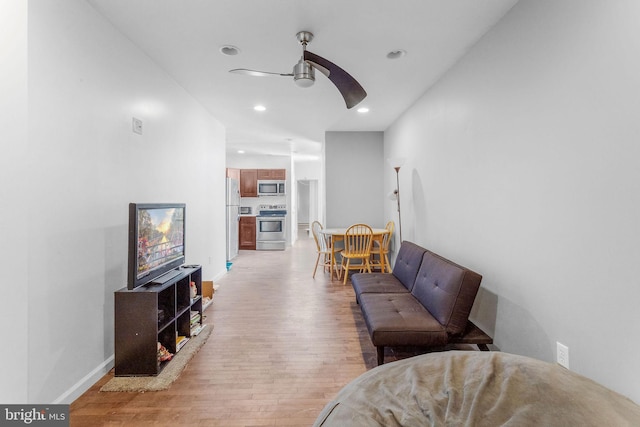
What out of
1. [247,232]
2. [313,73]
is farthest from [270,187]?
[313,73]

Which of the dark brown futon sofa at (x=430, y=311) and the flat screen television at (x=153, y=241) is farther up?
the flat screen television at (x=153, y=241)

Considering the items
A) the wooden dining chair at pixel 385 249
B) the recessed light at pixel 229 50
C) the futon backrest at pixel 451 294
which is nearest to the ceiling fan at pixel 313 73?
the recessed light at pixel 229 50

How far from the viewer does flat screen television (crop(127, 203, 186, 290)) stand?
79.3 inches

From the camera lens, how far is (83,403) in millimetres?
1849

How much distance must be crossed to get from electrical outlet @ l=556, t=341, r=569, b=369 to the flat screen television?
2.64m

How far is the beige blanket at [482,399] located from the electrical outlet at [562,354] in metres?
0.42

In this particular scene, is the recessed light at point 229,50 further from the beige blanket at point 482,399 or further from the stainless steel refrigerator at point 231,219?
the stainless steel refrigerator at point 231,219

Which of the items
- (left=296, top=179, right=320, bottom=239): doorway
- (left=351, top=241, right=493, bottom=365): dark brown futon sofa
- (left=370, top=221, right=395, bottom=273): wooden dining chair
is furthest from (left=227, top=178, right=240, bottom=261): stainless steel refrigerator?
(left=296, top=179, right=320, bottom=239): doorway

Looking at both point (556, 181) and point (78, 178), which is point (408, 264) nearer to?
point (556, 181)

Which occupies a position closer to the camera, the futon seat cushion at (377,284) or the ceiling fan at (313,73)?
the ceiling fan at (313,73)

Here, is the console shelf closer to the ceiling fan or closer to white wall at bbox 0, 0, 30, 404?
white wall at bbox 0, 0, 30, 404

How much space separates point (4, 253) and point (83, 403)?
3.39ft

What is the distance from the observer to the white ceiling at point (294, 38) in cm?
201

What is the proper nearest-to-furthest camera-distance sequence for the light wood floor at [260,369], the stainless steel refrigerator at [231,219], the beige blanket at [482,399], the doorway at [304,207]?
1. the beige blanket at [482,399]
2. the light wood floor at [260,369]
3. the stainless steel refrigerator at [231,219]
4. the doorway at [304,207]
